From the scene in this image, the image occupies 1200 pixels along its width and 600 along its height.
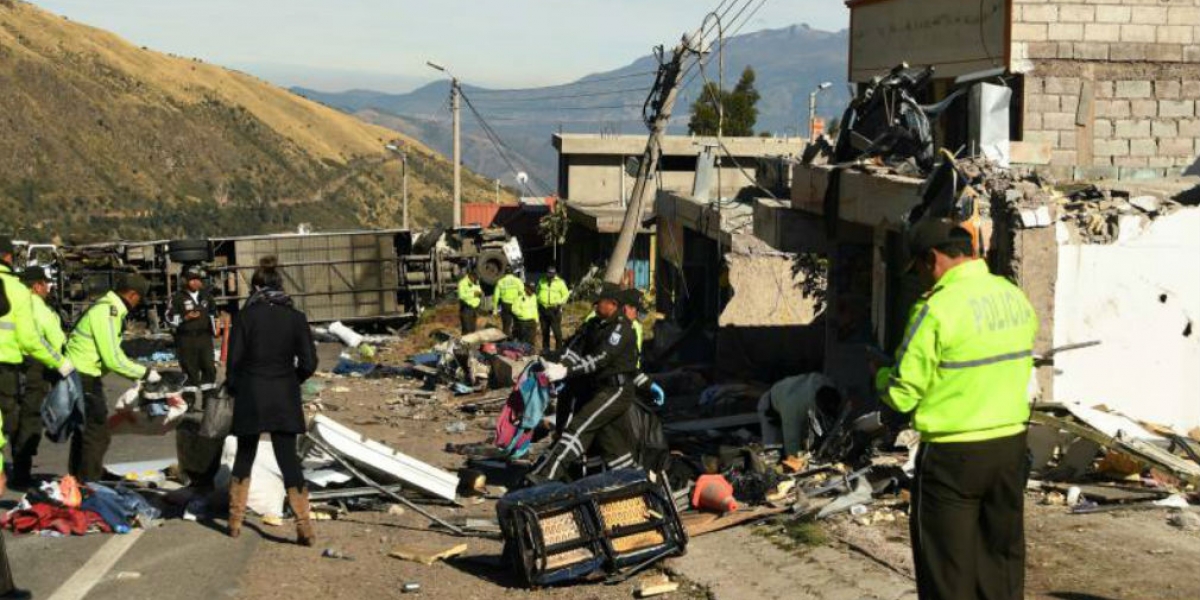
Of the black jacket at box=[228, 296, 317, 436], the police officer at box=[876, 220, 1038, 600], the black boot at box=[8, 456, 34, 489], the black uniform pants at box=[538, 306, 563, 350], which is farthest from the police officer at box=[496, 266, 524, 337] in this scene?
the police officer at box=[876, 220, 1038, 600]

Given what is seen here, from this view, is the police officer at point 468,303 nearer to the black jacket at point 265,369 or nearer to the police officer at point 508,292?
the police officer at point 508,292

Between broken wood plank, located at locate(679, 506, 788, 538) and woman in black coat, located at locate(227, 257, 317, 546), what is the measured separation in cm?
242

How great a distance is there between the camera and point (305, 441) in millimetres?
11336

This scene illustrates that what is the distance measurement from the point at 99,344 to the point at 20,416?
760 millimetres

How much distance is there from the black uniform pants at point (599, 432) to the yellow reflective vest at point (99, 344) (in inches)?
124

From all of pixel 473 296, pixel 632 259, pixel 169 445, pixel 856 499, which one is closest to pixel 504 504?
pixel 856 499

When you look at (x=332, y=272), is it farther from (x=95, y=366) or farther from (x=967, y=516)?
(x=967, y=516)

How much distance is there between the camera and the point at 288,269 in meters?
32.8

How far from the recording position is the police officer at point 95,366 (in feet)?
37.2

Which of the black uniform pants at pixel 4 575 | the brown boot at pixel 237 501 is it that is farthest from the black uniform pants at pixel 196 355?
the black uniform pants at pixel 4 575

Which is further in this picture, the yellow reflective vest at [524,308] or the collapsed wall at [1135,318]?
the yellow reflective vest at [524,308]

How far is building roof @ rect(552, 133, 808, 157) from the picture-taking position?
172 feet

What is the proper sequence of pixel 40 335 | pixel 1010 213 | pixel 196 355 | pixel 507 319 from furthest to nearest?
pixel 507 319 < pixel 196 355 < pixel 1010 213 < pixel 40 335

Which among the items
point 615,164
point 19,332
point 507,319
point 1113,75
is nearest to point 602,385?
point 19,332
